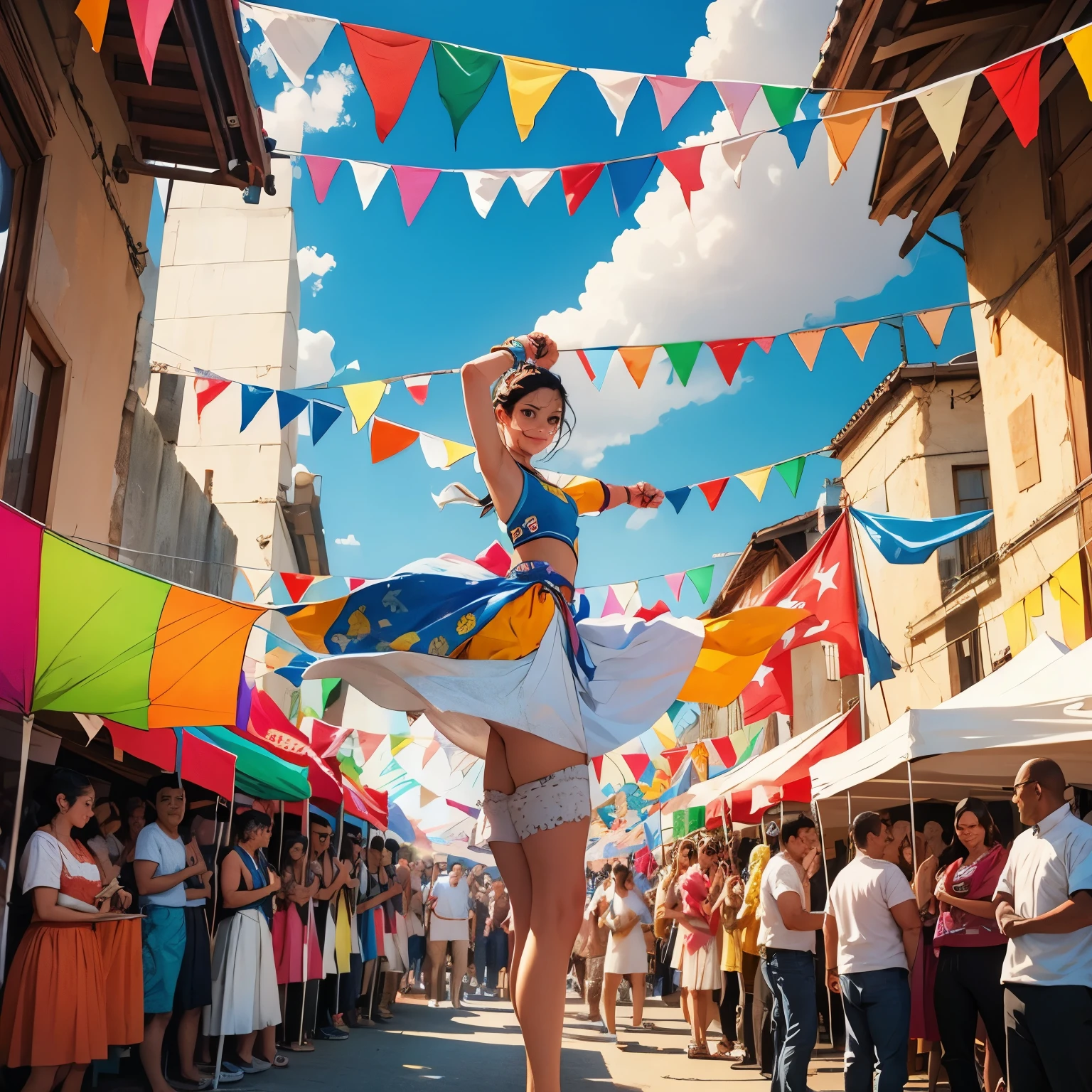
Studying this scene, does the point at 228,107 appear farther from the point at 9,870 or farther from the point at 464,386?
the point at 464,386

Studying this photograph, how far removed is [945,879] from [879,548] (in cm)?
311

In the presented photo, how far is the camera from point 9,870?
5.13 meters

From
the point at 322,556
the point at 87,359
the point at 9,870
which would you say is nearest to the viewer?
the point at 9,870

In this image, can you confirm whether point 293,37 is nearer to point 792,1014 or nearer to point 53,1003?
point 53,1003

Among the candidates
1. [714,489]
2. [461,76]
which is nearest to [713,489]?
[714,489]

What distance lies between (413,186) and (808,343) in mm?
3311

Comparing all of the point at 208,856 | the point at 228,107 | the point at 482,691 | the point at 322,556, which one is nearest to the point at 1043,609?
the point at 208,856

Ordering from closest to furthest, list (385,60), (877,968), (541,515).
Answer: (541,515) → (385,60) → (877,968)

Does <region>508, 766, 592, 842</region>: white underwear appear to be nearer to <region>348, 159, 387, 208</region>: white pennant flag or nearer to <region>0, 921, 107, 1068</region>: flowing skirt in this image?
<region>0, 921, 107, 1068</region>: flowing skirt

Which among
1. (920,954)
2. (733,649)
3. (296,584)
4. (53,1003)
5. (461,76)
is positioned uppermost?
(461,76)

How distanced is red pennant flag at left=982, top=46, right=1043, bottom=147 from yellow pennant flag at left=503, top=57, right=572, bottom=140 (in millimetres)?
2201

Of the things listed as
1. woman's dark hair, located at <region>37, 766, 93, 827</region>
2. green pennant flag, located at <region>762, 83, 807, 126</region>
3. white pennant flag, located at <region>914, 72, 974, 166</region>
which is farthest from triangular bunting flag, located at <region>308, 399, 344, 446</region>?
white pennant flag, located at <region>914, 72, 974, 166</region>

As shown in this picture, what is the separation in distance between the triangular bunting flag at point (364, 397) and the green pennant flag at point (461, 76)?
306cm

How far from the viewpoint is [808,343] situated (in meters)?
8.55
